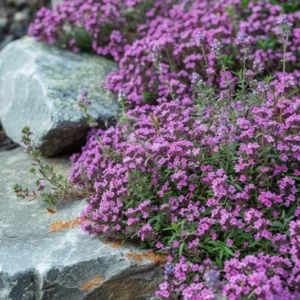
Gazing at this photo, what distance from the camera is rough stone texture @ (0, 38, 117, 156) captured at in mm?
4953

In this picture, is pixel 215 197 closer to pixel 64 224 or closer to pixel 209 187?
pixel 209 187

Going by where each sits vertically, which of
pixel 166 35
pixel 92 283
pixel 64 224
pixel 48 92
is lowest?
pixel 92 283

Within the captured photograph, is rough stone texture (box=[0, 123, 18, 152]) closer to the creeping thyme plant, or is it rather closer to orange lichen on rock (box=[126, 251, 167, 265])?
the creeping thyme plant

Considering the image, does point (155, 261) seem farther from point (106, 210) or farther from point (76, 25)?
point (76, 25)

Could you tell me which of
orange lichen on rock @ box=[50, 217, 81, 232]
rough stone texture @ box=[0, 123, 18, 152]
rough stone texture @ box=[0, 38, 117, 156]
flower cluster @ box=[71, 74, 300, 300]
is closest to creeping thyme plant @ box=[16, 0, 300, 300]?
flower cluster @ box=[71, 74, 300, 300]

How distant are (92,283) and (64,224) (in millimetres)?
626

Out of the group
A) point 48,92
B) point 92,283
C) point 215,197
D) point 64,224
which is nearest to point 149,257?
point 92,283

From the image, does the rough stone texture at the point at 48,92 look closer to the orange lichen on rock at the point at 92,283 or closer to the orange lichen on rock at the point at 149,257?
the orange lichen on rock at the point at 149,257

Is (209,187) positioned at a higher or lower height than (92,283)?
higher

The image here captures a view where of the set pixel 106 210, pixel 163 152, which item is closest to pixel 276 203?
pixel 163 152

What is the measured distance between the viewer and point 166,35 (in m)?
5.47

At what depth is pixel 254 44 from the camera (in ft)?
17.6

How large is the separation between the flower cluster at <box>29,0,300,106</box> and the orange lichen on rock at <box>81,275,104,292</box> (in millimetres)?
1676

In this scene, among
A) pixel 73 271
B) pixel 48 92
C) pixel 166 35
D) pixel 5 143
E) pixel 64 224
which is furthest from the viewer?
pixel 5 143
